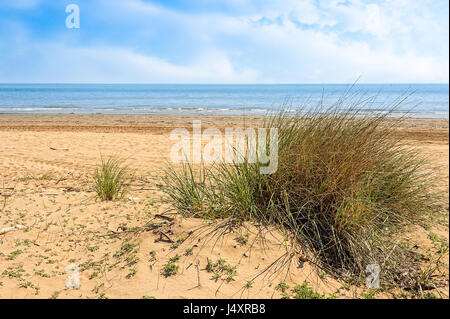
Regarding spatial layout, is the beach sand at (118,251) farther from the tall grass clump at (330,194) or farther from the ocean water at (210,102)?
the ocean water at (210,102)

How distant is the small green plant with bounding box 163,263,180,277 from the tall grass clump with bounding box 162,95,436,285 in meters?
0.77

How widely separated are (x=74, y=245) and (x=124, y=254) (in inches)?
24.0

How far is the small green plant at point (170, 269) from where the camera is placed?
115 inches

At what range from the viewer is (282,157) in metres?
3.56

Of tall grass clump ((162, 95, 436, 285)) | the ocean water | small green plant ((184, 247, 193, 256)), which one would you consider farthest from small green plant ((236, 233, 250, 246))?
the ocean water

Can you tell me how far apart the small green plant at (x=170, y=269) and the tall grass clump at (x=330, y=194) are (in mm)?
772

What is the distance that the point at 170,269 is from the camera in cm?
297

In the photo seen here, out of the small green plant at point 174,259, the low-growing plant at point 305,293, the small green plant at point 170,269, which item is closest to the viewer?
the low-growing plant at point 305,293

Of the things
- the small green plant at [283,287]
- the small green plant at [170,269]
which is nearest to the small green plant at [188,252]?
the small green plant at [170,269]

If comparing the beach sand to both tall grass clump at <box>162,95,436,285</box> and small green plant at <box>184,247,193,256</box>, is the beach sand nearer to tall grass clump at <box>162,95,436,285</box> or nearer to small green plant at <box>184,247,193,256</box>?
small green plant at <box>184,247,193,256</box>

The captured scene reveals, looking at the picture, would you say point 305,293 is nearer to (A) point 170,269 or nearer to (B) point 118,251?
(A) point 170,269

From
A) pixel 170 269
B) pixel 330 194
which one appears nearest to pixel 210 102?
pixel 330 194

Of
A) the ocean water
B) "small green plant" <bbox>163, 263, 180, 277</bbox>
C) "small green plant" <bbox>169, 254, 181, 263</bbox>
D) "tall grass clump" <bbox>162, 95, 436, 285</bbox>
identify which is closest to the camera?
"small green plant" <bbox>163, 263, 180, 277</bbox>

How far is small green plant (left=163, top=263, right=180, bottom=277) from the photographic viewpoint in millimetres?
2933
